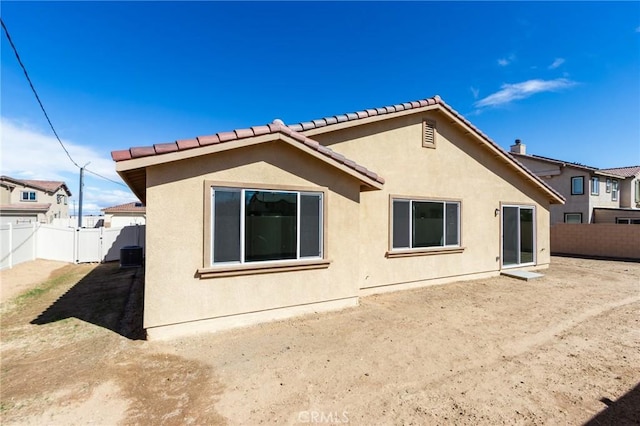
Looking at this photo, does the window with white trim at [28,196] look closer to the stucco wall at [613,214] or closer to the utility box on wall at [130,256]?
the utility box on wall at [130,256]

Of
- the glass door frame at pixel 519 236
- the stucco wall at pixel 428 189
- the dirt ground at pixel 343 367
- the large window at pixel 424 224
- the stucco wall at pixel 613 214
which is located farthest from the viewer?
the stucco wall at pixel 613 214

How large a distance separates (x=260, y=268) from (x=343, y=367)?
2563mm

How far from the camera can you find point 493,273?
10578 millimetres

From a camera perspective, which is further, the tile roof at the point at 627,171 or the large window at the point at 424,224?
the tile roof at the point at 627,171

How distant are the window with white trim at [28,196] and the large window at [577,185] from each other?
58928mm

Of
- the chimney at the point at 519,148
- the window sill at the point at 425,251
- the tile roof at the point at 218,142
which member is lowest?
the window sill at the point at 425,251

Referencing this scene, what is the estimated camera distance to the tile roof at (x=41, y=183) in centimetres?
3340

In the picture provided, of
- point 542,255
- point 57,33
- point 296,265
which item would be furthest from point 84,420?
point 542,255

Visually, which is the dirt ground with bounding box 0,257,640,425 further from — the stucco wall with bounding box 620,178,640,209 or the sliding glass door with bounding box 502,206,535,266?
the stucco wall with bounding box 620,178,640,209

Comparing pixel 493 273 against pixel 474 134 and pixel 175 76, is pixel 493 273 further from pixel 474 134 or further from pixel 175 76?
pixel 175 76

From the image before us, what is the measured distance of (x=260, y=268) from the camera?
5883 mm

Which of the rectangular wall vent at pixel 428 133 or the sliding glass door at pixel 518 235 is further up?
the rectangular wall vent at pixel 428 133

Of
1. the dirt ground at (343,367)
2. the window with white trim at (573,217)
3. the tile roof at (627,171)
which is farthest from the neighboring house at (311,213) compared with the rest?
the tile roof at (627,171)

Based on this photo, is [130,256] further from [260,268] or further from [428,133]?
[428,133]
